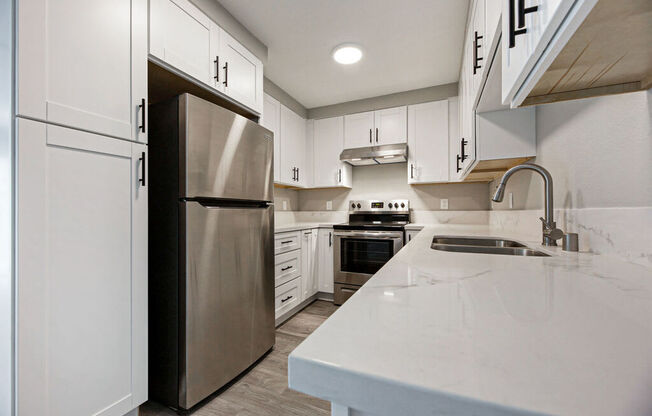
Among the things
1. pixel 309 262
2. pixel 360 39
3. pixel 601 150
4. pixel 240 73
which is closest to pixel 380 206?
pixel 309 262

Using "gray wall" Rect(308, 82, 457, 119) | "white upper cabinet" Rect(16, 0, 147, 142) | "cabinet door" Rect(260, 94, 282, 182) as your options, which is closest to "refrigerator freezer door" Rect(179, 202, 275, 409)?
"white upper cabinet" Rect(16, 0, 147, 142)

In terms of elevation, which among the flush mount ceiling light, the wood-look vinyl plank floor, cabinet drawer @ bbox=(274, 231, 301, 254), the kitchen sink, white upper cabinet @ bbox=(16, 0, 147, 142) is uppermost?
the flush mount ceiling light

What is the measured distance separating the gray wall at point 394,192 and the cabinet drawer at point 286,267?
111 centimetres

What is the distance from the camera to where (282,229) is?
101 inches

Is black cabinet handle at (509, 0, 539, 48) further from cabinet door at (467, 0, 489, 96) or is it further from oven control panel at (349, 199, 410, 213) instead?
oven control panel at (349, 199, 410, 213)

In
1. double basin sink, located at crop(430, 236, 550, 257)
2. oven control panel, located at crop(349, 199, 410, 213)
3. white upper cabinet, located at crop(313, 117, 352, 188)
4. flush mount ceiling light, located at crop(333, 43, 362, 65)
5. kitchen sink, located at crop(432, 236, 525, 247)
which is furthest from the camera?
white upper cabinet, located at crop(313, 117, 352, 188)

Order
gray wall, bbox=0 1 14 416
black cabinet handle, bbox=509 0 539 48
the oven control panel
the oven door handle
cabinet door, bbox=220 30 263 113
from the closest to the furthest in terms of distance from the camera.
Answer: black cabinet handle, bbox=509 0 539 48 → gray wall, bbox=0 1 14 416 → cabinet door, bbox=220 30 263 113 → the oven door handle → the oven control panel

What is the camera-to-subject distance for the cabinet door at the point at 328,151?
3.46 metres

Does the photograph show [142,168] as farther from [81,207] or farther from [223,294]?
[223,294]

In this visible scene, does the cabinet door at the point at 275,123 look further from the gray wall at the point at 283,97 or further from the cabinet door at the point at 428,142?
the cabinet door at the point at 428,142

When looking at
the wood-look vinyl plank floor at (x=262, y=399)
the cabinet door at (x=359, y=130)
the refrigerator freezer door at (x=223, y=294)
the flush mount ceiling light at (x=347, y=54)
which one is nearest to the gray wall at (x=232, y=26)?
the flush mount ceiling light at (x=347, y=54)

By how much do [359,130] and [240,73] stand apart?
5.60 ft

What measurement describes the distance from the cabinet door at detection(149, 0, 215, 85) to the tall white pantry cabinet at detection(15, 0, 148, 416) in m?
0.08

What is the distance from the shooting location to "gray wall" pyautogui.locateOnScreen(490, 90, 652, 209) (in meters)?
0.78
